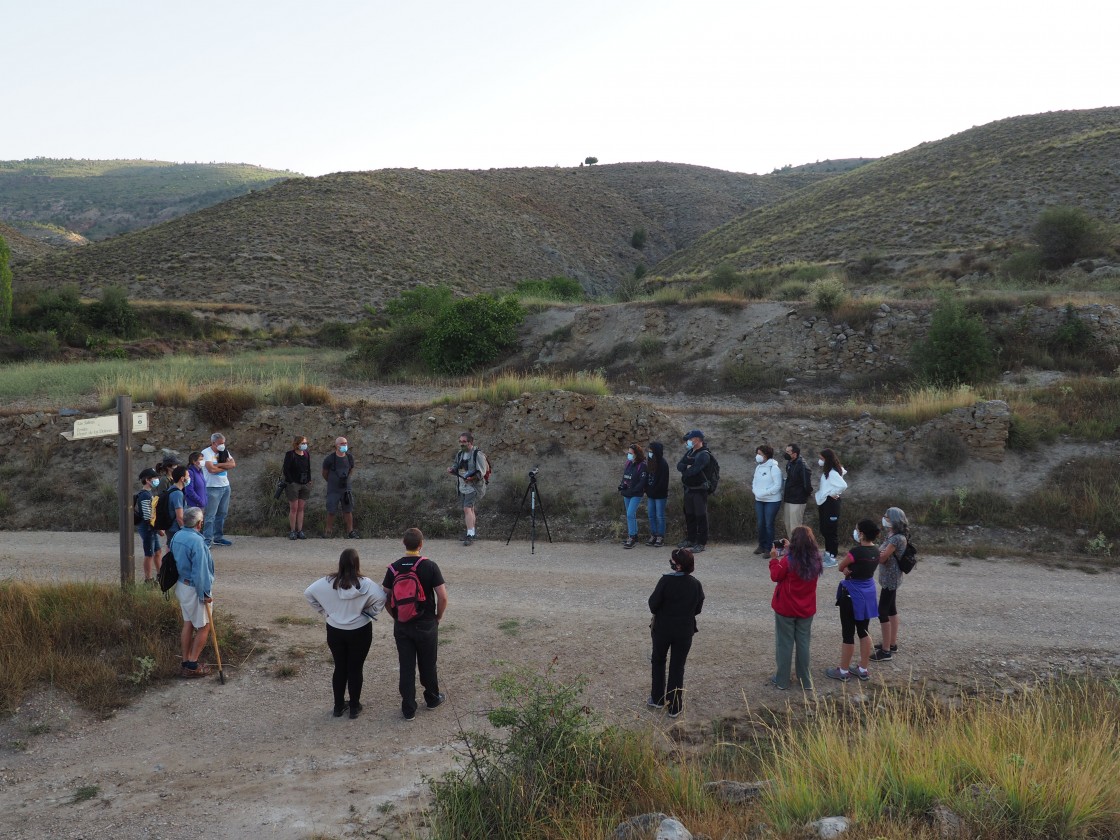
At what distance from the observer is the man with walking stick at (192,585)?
7688 millimetres

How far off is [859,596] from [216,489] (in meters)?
9.96

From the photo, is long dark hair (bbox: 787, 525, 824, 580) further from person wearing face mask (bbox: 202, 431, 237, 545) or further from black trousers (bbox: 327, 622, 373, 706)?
person wearing face mask (bbox: 202, 431, 237, 545)

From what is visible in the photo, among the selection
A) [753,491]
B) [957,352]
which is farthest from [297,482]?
[957,352]

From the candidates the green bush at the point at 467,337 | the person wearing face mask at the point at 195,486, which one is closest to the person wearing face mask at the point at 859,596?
the person wearing face mask at the point at 195,486

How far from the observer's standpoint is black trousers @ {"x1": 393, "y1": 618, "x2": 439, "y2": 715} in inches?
272

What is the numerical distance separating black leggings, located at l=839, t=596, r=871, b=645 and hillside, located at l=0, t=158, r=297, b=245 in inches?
3749

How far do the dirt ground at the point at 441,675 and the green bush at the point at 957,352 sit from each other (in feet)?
30.7

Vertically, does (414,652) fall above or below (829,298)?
below

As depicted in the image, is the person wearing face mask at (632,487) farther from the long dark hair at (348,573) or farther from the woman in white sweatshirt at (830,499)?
the long dark hair at (348,573)

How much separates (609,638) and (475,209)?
60.1 meters

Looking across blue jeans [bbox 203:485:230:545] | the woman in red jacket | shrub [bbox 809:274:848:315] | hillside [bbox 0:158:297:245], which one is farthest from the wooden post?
hillside [bbox 0:158:297:245]

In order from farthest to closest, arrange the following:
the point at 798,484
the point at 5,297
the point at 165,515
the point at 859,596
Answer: the point at 5,297
the point at 798,484
the point at 165,515
the point at 859,596

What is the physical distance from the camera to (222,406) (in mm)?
16703

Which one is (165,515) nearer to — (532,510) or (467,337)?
(532,510)
